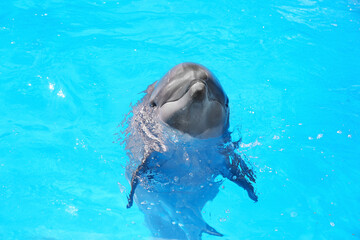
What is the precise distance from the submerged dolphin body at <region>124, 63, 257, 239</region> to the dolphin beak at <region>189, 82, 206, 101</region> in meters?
0.01

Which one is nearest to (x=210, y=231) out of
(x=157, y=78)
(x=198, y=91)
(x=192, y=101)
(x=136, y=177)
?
(x=136, y=177)

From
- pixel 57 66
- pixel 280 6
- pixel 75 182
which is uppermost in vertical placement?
pixel 280 6

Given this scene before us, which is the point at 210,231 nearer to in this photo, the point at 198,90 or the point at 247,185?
the point at 247,185

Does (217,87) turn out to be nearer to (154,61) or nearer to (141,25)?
(154,61)

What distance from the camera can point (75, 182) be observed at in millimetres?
5324

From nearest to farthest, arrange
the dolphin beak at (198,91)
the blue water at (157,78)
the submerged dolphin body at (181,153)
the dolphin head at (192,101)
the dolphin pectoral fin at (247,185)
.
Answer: the dolphin beak at (198,91)
the dolphin head at (192,101)
the submerged dolphin body at (181,153)
the dolphin pectoral fin at (247,185)
the blue water at (157,78)

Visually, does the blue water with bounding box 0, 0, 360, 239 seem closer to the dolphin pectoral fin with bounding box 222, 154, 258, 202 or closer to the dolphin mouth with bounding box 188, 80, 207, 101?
the dolphin pectoral fin with bounding box 222, 154, 258, 202

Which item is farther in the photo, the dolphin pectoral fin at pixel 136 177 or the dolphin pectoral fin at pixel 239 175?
the dolphin pectoral fin at pixel 239 175

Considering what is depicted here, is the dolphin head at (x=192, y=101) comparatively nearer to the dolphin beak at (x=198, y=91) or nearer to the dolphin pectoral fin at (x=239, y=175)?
the dolphin beak at (x=198, y=91)

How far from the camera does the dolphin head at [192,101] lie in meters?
3.72

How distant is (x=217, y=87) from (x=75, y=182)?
2.78 m

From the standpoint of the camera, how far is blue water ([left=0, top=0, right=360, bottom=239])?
5012mm

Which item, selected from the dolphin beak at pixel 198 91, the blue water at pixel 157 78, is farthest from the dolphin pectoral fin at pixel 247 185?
the dolphin beak at pixel 198 91

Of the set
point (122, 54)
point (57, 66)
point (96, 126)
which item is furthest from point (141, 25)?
point (96, 126)
